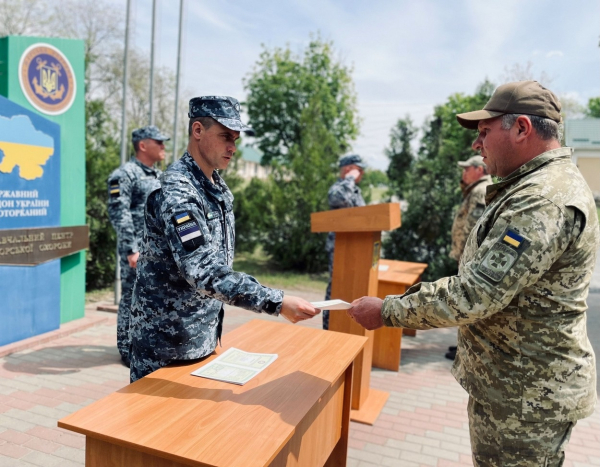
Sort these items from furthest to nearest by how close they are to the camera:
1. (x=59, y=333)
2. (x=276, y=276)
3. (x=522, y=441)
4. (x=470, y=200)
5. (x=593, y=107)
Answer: (x=593, y=107) → (x=276, y=276) → (x=59, y=333) → (x=470, y=200) → (x=522, y=441)

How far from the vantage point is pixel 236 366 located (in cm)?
211

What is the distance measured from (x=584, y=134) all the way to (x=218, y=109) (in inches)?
1102

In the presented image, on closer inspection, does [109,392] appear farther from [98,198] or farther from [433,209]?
[433,209]

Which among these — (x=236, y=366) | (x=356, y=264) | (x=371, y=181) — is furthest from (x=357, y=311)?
(x=371, y=181)

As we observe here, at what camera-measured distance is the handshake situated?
1.96 meters

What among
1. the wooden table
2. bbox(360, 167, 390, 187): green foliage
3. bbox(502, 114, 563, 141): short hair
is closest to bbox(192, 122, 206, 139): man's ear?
bbox(502, 114, 563, 141): short hair

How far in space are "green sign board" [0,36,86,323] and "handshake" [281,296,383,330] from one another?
160 inches

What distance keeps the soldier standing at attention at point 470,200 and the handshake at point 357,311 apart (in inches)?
113

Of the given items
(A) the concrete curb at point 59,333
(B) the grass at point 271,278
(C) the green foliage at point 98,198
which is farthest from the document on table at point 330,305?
(C) the green foliage at point 98,198

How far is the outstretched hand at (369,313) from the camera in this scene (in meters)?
1.98

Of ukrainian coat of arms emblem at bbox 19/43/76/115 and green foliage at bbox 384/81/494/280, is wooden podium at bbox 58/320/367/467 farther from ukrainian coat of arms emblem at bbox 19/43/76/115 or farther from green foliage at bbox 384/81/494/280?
green foliage at bbox 384/81/494/280

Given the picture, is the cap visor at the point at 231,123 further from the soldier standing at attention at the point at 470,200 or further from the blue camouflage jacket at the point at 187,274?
the soldier standing at attention at the point at 470,200

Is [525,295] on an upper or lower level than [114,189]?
lower

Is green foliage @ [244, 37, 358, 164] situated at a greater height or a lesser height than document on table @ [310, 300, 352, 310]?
greater
